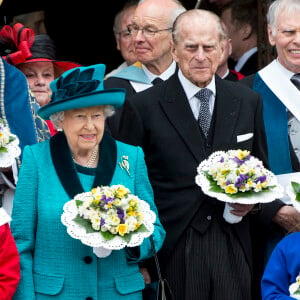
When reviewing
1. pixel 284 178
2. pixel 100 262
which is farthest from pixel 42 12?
pixel 100 262

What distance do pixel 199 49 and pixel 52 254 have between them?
1.54m

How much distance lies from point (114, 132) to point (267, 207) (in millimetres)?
1006

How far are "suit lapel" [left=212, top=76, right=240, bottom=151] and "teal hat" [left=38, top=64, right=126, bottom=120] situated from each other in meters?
0.75

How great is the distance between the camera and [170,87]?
6066 millimetres

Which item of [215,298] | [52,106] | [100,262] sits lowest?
[215,298]

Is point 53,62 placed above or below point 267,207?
above

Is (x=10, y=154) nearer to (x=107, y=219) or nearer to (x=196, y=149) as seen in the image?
(x=107, y=219)

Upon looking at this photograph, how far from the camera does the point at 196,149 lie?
231 inches

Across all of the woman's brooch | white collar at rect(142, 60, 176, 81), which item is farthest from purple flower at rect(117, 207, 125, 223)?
white collar at rect(142, 60, 176, 81)

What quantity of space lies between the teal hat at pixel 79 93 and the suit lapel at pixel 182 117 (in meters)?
0.60

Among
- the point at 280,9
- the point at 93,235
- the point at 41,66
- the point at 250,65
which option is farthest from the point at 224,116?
the point at 250,65

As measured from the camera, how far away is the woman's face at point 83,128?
535 cm

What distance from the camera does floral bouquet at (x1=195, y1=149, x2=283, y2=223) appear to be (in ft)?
18.1

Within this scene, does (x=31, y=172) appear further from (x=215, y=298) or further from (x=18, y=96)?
(x=215, y=298)
